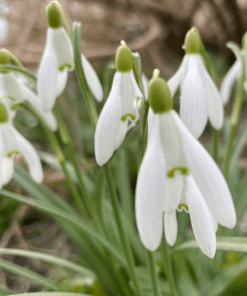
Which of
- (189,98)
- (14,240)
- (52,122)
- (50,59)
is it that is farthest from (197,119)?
(14,240)

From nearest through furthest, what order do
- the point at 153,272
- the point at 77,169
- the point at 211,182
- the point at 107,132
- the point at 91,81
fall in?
the point at 211,182
the point at 107,132
the point at 153,272
the point at 91,81
the point at 77,169

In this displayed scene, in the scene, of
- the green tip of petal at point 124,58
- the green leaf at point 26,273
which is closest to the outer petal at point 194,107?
the green tip of petal at point 124,58

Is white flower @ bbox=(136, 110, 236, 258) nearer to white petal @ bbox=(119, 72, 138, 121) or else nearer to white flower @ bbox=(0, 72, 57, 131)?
white petal @ bbox=(119, 72, 138, 121)

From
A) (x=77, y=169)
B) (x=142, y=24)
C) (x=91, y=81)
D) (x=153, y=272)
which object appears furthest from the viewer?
(x=142, y=24)

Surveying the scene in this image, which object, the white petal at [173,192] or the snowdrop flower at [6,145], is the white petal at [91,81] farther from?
the white petal at [173,192]

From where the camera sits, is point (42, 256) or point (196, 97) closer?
point (196, 97)

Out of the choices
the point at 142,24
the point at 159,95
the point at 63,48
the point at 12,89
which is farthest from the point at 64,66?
the point at 142,24

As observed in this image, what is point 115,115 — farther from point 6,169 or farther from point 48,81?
point 6,169
